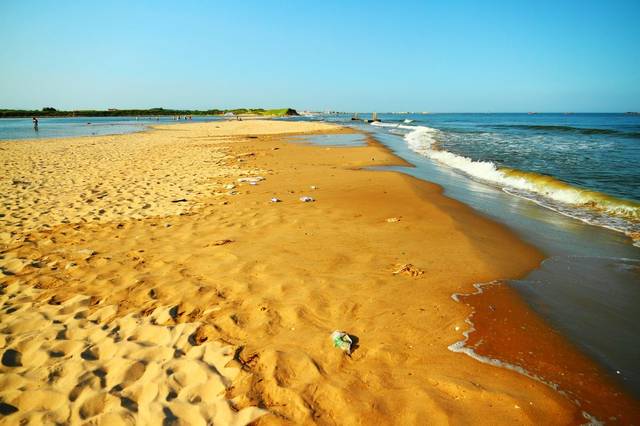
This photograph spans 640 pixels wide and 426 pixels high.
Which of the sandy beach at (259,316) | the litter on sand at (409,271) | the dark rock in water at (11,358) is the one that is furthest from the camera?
the litter on sand at (409,271)

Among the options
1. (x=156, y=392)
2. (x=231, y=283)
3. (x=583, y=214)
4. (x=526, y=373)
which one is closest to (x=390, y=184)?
(x=583, y=214)

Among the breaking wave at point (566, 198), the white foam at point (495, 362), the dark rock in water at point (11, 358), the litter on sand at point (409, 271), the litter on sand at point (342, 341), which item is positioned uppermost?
the breaking wave at point (566, 198)

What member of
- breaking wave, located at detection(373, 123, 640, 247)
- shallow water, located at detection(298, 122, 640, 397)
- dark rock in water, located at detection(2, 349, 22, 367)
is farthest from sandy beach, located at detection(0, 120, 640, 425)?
breaking wave, located at detection(373, 123, 640, 247)

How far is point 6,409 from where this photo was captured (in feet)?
8.15

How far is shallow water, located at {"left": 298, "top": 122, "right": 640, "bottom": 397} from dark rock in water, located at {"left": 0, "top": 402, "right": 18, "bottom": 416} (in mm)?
4647

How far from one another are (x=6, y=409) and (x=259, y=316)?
6.54 feet

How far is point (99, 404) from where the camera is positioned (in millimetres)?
2506

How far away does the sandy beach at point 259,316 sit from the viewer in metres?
2.45

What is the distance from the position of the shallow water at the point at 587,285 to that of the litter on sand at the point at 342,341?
2114 mm

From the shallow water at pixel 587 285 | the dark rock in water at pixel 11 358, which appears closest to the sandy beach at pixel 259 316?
the dark rock in water at pixel 11 358

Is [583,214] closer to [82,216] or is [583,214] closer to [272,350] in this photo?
[272,350]

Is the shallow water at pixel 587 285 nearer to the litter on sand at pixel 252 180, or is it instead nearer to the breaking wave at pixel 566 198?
the breaking wave at pixel 566 198

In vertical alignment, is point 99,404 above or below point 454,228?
below

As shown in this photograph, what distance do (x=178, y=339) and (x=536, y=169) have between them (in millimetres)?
13968
